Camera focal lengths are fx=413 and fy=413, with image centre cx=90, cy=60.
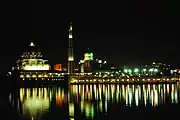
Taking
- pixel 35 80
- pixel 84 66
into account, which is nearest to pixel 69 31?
pixel 35 80

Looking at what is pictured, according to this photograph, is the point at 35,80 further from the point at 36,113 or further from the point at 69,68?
Result: the point at 36,113

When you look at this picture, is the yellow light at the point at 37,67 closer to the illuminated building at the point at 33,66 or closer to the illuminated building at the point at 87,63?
the illuminated building at the point at 33,66

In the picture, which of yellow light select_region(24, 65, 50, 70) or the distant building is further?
the distant building

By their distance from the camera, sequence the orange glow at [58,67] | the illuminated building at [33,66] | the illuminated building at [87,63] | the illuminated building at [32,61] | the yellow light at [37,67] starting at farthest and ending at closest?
1. the illuminated building at [87,63]
2. the orange glow at [58,67]
3. the illuminated building at [32,61]
4. the yellow light at [37,67]
5. the illuminated building at [33,66]

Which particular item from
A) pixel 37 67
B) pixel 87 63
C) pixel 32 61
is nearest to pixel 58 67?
pixel 37 67

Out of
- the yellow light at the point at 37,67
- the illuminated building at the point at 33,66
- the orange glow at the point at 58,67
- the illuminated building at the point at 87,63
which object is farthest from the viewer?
the illuminated building at the point at 87,63

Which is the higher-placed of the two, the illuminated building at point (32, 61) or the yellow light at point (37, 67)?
the illuminated building at point (32, 61)

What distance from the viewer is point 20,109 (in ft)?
79.3

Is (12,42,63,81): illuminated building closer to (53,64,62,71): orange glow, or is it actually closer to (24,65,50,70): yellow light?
(24,65,50,70): yellow light

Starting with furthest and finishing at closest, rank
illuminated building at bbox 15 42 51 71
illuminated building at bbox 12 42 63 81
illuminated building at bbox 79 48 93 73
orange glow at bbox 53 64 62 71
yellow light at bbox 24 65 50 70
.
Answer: illuminated building at bbox 79 48 93 73
orange glow at bbox 53 64 62 71
illuminated building at bbox 15 42 51 71
yellow light at bbox 24 65 50 70
illuminated building at bbox 12 42 63 81

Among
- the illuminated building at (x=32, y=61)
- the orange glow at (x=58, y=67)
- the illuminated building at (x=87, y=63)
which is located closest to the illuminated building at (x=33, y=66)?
the illuminated building at (x=32, y=61)

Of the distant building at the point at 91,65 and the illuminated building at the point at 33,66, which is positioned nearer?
the illuminated building at the point at 33,66

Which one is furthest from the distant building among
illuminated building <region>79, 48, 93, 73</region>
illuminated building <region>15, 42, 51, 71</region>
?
illuminated building <region>15, 42, 51, 71</region>

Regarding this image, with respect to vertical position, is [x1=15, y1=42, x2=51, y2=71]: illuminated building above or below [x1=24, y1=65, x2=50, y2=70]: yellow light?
above
